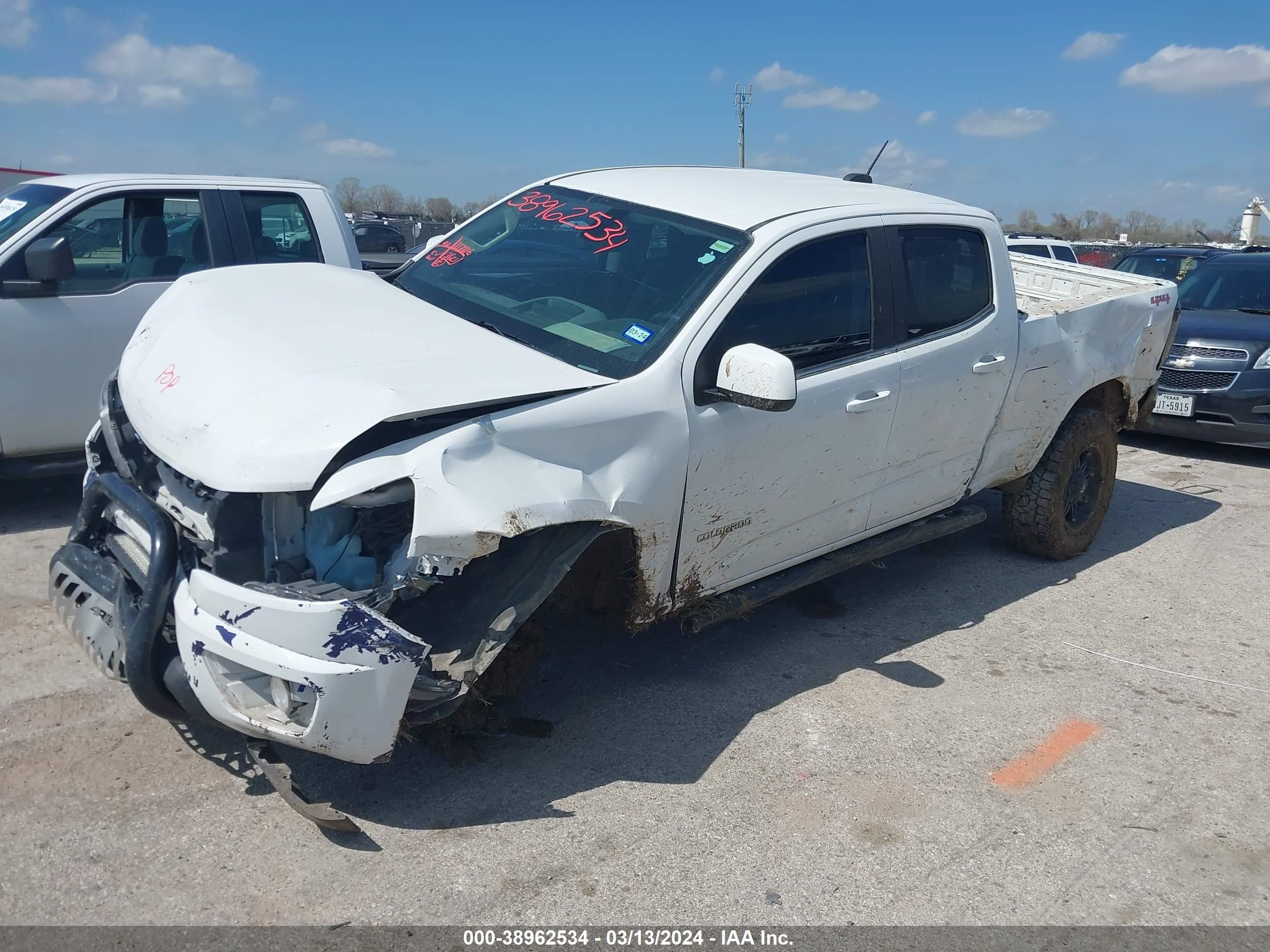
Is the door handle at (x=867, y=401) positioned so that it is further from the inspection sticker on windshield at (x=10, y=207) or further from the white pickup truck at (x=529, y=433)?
the inspection sticker on windshield at (x=10, y=207)

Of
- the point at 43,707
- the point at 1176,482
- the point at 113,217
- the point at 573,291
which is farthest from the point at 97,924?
the point at 1176,482

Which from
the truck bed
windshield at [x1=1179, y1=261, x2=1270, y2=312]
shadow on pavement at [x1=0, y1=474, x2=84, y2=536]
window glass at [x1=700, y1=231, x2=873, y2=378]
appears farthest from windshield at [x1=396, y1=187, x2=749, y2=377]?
windshield at [x1=1179, y1=261, x2=1270, y2=312]

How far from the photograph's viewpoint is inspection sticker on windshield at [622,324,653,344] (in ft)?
12.0

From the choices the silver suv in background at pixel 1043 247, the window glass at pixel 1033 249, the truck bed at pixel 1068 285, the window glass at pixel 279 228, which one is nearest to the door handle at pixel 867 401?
the truck bed at pixel 1068 285

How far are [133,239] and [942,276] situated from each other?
4393 millimetres

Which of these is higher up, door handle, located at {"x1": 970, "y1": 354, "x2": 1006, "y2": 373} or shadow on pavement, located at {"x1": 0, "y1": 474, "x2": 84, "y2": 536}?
door handle, located at {"x1": 970, "y1": 354, "x2": 1006, "y2": 373}

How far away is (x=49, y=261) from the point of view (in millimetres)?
5320

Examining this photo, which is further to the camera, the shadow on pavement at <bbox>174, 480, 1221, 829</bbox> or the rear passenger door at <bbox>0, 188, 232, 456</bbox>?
the rear passenger door at <bbox>0, 188, 232, 456</bbox>

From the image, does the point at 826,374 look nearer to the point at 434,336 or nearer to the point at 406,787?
the point at 434,336

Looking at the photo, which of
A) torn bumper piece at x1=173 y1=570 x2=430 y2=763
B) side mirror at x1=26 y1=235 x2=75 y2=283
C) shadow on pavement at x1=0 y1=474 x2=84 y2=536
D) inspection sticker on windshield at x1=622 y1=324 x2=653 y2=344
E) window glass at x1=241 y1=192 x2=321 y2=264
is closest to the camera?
torn bumper piece at x1=173 y1=570 x2=430 y2=763

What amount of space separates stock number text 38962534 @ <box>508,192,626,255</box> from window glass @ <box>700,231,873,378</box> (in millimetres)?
660

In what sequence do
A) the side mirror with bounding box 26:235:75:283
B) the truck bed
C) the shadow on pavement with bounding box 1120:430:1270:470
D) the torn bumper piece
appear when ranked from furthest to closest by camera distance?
the shadow on pavement with bounding box 1120:430:1270:470
the truck bed
the side mirror with bounding box 26:235:75:283
the torn bumper piece

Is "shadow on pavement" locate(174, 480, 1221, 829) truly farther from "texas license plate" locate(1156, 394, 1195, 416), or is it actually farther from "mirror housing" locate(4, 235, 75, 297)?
"mirror housing" locate(4, 235, 75, 297)

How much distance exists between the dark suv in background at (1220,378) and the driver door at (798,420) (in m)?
4.58
